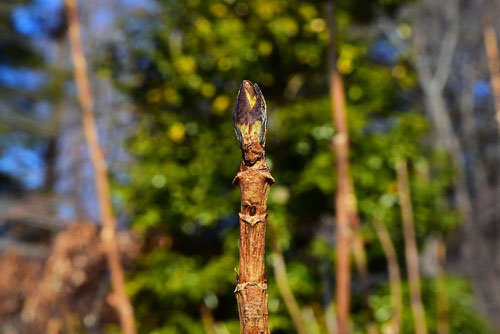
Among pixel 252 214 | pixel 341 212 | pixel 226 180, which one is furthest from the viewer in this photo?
pixel 226 180

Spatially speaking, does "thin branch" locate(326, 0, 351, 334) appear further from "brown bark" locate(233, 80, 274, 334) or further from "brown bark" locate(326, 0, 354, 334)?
"brown bark" locate(233, 80, 274, 334)

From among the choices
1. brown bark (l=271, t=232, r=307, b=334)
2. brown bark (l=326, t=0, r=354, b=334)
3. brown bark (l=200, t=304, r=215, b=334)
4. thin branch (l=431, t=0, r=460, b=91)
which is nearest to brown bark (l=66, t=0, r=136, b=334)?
brown bark (l=326, t=0, r=354, b=334)

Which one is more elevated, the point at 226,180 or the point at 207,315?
the point at 226,180

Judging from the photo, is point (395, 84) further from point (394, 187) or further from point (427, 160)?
point (394, 187)

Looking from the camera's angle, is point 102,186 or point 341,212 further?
point 341,212

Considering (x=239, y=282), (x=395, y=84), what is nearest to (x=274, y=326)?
(x=395, y=84)

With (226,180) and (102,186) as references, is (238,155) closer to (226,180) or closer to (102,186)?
(226,180)

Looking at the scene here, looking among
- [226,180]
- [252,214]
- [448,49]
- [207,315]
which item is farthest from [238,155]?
[448,49]

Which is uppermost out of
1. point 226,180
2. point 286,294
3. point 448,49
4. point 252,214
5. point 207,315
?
point 448,49
